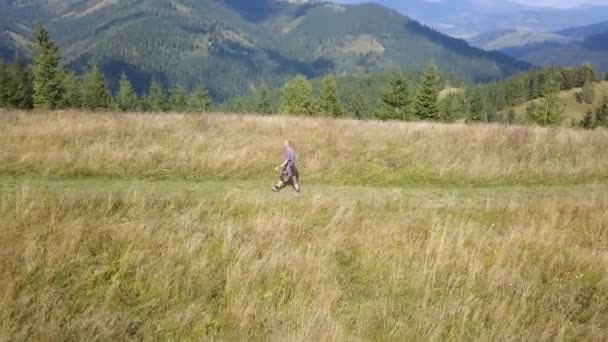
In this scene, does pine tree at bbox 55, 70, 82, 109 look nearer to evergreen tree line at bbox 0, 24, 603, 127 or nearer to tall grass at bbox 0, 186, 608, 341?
evergreen tree line at bbox 0, 24, 603, 127

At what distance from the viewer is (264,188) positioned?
13.6 metres

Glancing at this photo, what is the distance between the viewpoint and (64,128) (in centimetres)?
1577

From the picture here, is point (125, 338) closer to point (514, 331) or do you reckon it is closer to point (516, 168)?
point (514, 331)

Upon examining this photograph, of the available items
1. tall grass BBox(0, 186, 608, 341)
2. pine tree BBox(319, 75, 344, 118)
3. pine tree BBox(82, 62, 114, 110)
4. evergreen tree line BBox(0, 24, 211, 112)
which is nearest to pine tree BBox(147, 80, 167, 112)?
evergreen tree line BBox(0, 24, 211, 112)

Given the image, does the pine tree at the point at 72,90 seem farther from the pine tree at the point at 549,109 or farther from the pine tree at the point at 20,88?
the pine tree at the point at 549,109

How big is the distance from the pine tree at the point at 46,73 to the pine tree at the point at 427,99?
44.2 metres

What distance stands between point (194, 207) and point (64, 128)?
9666mm

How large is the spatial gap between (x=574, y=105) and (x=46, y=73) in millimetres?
162435

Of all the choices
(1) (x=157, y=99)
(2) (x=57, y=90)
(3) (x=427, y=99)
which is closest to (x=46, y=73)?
(2) (x=57, y=90)

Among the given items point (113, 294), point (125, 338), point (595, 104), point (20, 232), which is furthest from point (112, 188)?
point (595, 104)

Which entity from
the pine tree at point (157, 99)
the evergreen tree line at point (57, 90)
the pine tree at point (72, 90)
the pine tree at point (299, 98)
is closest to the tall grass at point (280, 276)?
the evergreen tree line at point (57, 90)

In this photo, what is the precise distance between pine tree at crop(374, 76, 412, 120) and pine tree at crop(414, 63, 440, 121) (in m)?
2.21

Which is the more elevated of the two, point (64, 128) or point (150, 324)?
point (64, 128)

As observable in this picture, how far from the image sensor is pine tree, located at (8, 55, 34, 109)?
3160 inches
